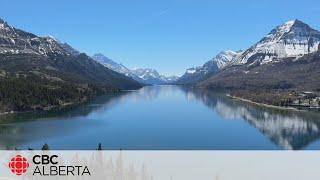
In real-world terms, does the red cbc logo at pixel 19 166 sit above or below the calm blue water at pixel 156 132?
above

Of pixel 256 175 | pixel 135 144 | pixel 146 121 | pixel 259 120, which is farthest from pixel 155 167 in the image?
pixel 259 120

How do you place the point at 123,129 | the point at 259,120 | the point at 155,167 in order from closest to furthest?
1. the point at 155,167
2. the point at 123,129
3. the point at 259,120

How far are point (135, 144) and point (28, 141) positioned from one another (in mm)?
26113

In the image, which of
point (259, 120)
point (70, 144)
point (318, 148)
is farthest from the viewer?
point (259, 120)

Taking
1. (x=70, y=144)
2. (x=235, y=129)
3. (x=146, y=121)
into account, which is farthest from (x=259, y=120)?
(x=70, y=144)

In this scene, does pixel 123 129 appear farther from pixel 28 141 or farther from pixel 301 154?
pixel 301 154

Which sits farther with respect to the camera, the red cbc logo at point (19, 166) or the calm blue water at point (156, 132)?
the calm blue water at point (156, 132)

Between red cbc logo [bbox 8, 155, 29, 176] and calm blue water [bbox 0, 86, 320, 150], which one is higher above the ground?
red cbc logo [bbox 8, 155, 29, 176]

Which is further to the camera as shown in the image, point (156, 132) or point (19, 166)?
point (156, 132)

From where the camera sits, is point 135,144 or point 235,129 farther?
point 235,129

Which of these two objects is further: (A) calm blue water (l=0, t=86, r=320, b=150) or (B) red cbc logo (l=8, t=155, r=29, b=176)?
(A) calm blue water (l=0, t=86, r=320, b=150)

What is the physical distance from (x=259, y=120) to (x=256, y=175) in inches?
4273

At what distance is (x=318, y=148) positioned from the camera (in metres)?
130

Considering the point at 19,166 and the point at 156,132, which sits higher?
the point at 19,166
